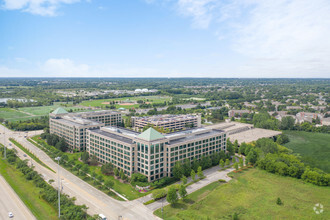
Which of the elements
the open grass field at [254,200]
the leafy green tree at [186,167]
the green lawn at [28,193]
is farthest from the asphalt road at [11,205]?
the leafy green tree at [186,167]

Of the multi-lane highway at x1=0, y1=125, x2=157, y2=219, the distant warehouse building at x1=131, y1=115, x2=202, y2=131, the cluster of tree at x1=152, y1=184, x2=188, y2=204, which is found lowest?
the multi-lane highway at x1=0, y1=125, x2=157, y2=219

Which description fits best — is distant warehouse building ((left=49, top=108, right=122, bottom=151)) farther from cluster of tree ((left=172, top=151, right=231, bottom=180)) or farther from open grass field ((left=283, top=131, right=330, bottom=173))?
open grass field ((left=283, top=131, right=330, bottom=173))

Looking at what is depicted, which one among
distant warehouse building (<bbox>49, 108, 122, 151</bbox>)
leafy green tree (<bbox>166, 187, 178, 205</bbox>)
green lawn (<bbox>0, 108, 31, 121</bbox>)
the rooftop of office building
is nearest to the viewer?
leafy green tree (<bbox>166, 187, 178, 205</bbox>)

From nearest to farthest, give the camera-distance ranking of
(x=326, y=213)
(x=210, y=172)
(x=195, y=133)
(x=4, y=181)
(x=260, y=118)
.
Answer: (x=326, y=213) → (x=4, y=181) → (x=210, y=172) → (x=195, y=133) → (x=260, y=118)

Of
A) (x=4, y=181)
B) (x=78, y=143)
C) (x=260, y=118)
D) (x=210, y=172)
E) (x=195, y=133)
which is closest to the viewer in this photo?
(x=4, y=181)

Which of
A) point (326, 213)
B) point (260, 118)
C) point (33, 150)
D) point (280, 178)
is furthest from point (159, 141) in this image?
point (260, 118)

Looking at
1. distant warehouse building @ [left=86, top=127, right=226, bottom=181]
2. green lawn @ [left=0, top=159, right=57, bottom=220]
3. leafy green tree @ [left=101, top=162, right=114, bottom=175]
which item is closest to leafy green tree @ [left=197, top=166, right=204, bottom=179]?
distant warehouse building @ [left=86, top=127, right=226, bottom=181]

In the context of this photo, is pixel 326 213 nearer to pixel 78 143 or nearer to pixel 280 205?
pixel 280 205
